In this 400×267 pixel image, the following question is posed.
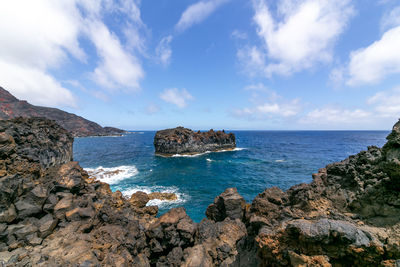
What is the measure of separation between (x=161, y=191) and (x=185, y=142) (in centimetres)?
3828

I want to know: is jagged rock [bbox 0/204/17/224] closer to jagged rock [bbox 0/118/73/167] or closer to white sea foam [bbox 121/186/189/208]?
jagged rock [bbox 0/118/73/167]

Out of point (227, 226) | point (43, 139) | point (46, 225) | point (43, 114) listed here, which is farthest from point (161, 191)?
point (43, 114)

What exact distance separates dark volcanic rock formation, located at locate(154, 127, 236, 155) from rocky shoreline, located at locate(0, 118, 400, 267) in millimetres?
49938

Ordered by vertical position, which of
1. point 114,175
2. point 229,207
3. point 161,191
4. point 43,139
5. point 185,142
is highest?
point 43,139

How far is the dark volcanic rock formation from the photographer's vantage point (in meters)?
64.0

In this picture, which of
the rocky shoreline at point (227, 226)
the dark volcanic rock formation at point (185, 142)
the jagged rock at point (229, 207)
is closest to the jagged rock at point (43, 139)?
the rocky shoreline at point (227, 226)

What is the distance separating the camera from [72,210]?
11141 millimetres

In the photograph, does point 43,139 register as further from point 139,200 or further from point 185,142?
point 185,142

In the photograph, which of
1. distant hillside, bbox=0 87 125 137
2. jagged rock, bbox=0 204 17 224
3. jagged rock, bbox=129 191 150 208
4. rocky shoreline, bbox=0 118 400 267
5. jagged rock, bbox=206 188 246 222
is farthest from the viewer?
distant hillside, bbox=0 87 125 137

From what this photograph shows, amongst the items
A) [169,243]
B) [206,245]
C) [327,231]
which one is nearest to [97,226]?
[169,243]

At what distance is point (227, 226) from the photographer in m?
11.1

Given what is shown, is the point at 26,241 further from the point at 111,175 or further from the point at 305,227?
the point at 111,175

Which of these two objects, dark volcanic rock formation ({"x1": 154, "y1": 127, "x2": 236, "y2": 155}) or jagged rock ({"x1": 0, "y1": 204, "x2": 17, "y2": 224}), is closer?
jagged rock ({"x1": 0, "y1": 204, "x2": 17, "y2": 224})

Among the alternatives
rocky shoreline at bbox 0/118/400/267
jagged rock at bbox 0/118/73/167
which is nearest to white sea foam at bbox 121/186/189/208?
rocky shoreline at bbox 0/118/400/267
